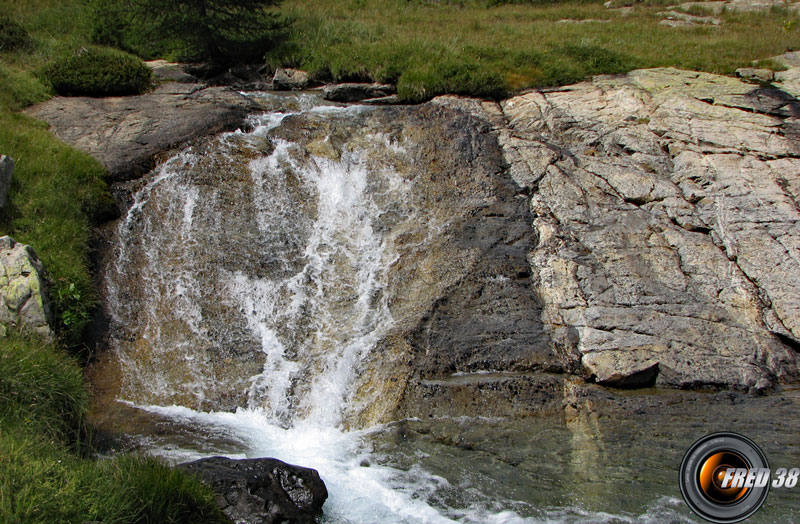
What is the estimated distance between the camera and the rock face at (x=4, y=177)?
10.1 meters

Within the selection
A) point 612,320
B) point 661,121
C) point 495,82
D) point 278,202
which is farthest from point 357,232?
point 661,121

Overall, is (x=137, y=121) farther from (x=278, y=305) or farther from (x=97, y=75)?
(x=278, y=305)

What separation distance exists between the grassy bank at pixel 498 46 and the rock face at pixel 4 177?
31.0 feet

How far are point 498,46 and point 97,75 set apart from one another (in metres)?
12.1

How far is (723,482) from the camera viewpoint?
20.1ft

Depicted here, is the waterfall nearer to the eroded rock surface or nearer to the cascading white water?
the cascading white water

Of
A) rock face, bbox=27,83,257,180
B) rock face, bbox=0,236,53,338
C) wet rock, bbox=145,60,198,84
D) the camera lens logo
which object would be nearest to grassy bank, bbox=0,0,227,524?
rock face, bbox=0,236,53,338

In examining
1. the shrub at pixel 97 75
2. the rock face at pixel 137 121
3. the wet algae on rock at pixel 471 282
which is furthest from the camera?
the shrub at pixel 97 75

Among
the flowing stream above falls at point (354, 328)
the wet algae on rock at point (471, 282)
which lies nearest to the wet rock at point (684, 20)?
the wet algae on rock at point (471, 282)

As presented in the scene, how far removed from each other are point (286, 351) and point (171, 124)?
23.6ft

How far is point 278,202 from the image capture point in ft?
39.3

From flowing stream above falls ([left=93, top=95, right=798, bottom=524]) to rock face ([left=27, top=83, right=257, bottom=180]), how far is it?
624 mm

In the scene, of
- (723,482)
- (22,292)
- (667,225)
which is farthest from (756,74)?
(22,292)

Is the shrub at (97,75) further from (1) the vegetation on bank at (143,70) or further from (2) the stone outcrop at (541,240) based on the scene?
(2) the stone outcrop at (541,240)
